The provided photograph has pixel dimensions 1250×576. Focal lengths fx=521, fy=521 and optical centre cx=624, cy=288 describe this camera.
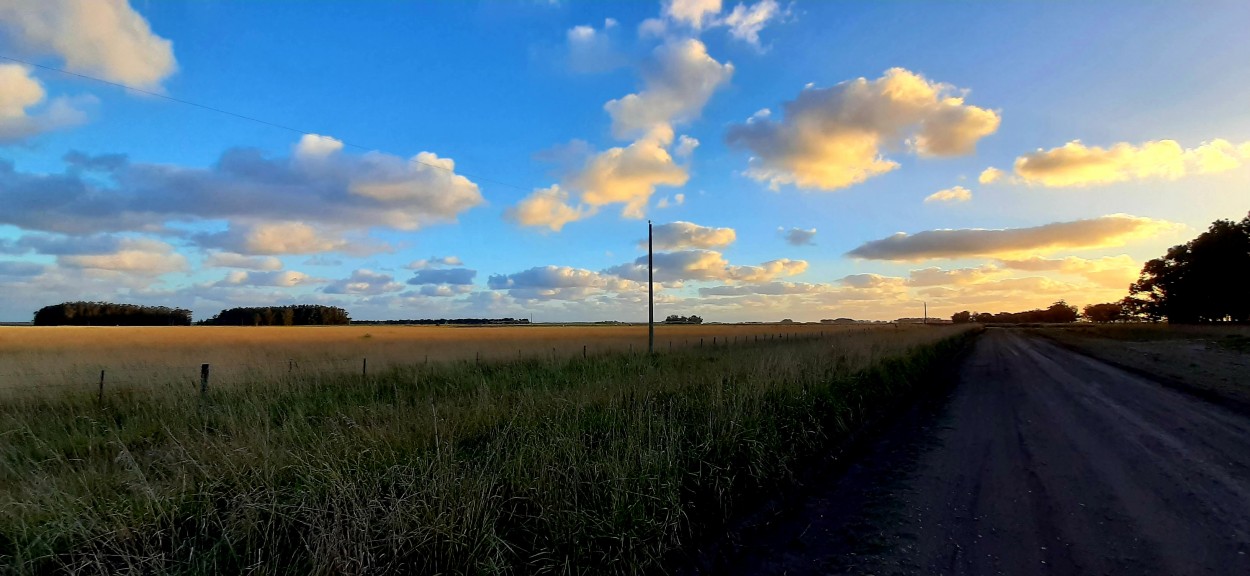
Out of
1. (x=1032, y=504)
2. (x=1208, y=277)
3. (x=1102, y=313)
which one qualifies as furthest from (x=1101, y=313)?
(x=1032, y=504)

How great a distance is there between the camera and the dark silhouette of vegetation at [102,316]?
8931 cm

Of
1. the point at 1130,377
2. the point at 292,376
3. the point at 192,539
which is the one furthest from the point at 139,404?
the point at 1130,377

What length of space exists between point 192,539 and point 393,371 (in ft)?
38.6

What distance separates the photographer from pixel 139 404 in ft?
29.1

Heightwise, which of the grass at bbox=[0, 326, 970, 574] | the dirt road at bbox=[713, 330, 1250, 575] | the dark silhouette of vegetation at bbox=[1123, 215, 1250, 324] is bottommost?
the dirt road at bbox=[713, 330, 1250, 575]

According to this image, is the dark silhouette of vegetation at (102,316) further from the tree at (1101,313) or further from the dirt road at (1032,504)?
the tree at (1101,313)

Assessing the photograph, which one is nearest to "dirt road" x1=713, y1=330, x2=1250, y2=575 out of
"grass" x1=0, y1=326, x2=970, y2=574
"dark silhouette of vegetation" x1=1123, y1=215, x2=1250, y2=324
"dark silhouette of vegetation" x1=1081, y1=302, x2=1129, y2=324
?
"grass" x1=0, y1=326, x2=970, y2=574

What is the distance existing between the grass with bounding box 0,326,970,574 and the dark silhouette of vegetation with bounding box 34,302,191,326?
117063mm

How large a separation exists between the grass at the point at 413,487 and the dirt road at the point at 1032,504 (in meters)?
0.89

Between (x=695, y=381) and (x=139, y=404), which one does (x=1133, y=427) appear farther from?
(x=139, y=404)

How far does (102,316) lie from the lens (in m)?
92.7

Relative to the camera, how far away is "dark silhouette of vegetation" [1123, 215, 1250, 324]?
55928mm

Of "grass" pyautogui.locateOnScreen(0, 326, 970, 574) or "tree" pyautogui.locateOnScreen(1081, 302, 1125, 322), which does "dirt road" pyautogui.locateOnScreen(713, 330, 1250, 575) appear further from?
"tree" pyautogui.locateOnScreen(1081, 302, 1125, 322)

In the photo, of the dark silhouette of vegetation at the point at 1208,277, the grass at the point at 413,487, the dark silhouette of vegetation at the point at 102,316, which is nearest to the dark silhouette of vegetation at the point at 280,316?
the dark silhouette of vegetation at the point at 102,316
